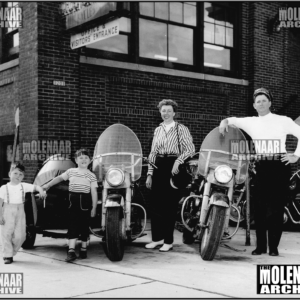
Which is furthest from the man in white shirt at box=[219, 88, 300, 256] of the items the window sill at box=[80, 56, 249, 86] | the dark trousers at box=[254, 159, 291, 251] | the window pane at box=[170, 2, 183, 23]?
the window pane at box=[170, 2, 183, 23]

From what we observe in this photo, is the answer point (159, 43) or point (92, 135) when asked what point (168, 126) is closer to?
point (92, 135)

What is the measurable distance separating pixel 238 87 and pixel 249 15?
191cm

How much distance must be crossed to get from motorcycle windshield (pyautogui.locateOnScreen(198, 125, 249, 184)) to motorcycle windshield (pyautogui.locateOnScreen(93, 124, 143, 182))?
805mm

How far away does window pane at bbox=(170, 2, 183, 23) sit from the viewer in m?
10.7

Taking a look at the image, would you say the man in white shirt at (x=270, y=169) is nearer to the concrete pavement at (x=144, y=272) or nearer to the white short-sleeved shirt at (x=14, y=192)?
the concrete pavement at (x=144, y=272)

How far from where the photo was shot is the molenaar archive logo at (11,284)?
159 inches

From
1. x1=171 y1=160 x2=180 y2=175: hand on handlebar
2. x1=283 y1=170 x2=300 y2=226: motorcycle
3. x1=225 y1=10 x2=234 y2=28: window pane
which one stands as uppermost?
x1=225 y1=10 x2=234 y2=28: window pane

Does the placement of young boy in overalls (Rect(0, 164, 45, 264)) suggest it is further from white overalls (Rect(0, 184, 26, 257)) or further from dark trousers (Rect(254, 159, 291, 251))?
dark trousers (Rect(254, 159, 291, 251))

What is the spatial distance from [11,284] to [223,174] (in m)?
2.56

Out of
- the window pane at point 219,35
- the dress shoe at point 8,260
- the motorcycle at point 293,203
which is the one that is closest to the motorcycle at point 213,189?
the dress shoe at point 8,260

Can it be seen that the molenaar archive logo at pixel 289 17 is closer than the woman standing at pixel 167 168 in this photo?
No

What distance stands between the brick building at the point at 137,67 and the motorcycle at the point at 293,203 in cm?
327

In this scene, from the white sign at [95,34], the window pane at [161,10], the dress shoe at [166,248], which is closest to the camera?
the dress shoe at [166,248]

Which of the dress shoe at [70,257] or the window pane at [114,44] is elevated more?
the window pane at [114,44]
